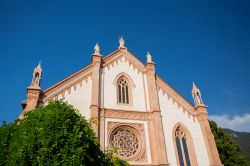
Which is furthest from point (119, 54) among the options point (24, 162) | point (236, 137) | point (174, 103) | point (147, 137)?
point (236, 137)

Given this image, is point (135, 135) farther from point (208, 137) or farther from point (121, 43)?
point (121, 43)

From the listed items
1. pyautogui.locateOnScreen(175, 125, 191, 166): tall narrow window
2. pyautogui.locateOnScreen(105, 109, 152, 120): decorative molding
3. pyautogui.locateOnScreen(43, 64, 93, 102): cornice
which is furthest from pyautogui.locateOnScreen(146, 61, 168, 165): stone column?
pyautogui.locateOnScreen(43, 64, 93, 102): cornice

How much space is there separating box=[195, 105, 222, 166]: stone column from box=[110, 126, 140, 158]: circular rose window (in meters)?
7.32

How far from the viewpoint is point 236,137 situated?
14350cm

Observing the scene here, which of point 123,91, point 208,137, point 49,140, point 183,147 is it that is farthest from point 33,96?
point 208,137

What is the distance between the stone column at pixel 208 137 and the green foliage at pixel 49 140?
13765 mm

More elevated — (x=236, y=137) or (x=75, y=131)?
(x=236, y=137)

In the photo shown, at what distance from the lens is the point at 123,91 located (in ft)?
80.6

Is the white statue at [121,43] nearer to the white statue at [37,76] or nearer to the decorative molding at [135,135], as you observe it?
the white statue at [37,76]

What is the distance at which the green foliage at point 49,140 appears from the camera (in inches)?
411

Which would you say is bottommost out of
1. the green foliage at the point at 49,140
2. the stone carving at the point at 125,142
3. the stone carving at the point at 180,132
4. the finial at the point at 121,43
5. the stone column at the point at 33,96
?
the green foliage at the point at 49,140

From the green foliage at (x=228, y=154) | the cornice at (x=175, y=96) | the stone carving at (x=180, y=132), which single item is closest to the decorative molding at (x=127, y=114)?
the stone carving at (x=180, y=132)

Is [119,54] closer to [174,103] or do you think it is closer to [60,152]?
[174,103]

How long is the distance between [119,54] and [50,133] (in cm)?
1714
